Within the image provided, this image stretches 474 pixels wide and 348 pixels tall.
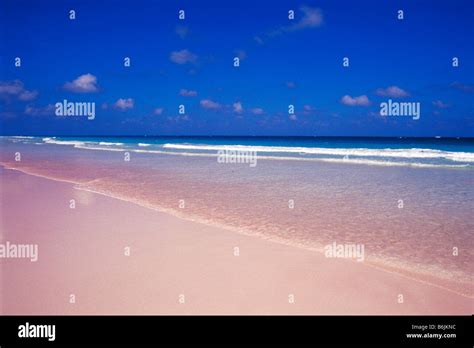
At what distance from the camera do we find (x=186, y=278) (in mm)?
4789

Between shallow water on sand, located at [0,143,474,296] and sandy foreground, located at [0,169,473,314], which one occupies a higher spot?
shallow water on sand, located at [0,143,474,296]

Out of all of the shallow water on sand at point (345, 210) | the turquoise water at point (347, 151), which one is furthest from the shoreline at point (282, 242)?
the turquoise water at point (347, 151)

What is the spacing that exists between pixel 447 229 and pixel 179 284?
575 centimetres

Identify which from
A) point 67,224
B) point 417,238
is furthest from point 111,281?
point 417,238

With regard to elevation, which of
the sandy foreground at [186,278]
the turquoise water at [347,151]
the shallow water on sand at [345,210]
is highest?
the turquoise water at [347,151]

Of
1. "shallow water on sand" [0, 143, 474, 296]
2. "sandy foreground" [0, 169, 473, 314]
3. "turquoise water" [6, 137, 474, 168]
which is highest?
"turquoise water" [6, 137, 474, 168]

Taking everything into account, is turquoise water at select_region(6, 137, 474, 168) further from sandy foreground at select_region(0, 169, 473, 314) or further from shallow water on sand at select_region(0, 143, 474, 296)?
sandy foreground at select_region(0, 169, 473, 314)

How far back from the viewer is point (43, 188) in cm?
1180

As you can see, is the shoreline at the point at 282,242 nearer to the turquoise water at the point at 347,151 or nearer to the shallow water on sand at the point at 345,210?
the shallow water on sand at the point at 345,210

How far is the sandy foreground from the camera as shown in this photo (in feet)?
13.5

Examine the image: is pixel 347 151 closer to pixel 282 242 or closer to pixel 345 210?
pixel 345 210

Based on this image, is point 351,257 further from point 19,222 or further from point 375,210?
point 19,222

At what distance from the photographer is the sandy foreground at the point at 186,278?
13.5ft

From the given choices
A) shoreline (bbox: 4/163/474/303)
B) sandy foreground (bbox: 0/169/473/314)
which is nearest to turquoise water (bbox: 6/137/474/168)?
shoreline (bbox: 4/163/474/303)
